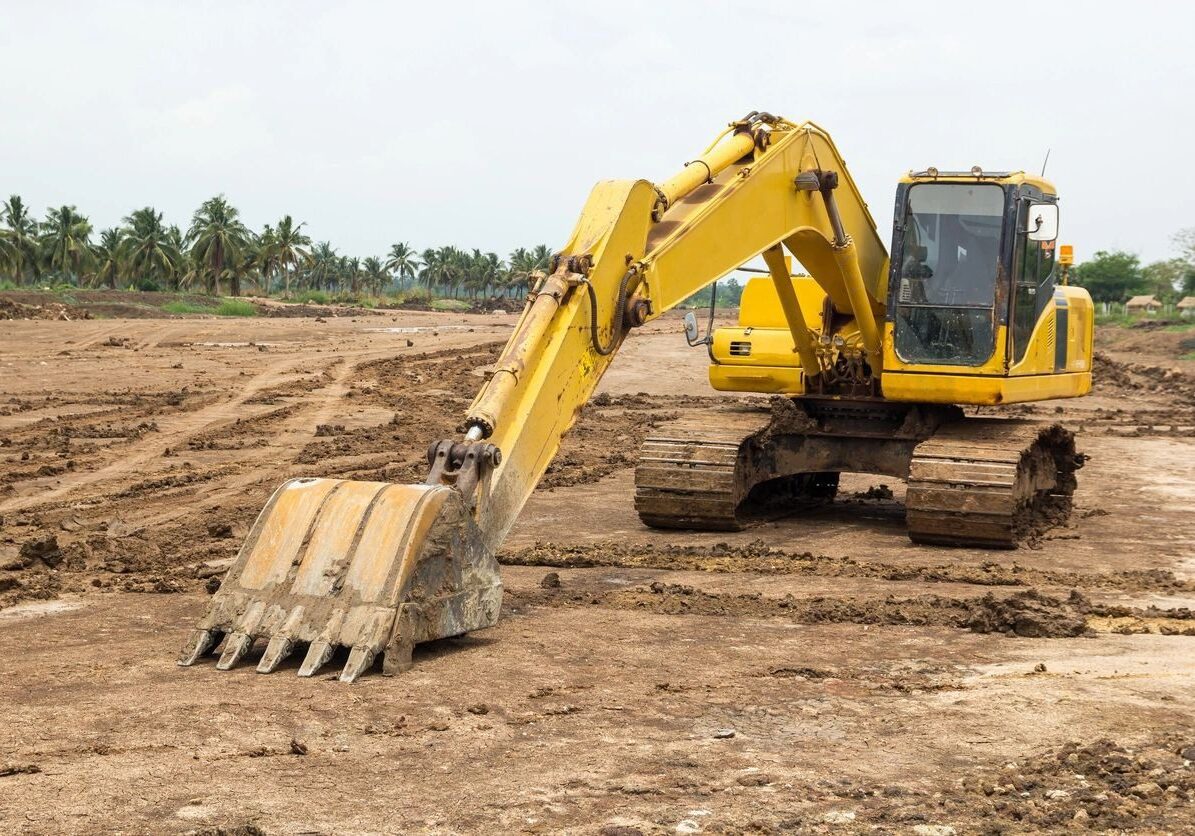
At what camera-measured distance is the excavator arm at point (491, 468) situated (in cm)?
716

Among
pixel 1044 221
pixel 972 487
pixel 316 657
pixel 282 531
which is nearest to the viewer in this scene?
pixel 316 657

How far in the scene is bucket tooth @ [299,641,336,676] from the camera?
692cm

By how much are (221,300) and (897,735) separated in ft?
190

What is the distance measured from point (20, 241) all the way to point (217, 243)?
1123 centimetres

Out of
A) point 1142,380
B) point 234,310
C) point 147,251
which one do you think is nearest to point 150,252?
point 147,251

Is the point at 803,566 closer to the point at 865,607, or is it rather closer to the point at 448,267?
the point at 865,607

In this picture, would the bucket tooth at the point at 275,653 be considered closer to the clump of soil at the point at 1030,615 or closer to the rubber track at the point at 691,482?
the clump of soil at the point at 1030,615

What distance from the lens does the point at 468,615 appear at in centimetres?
763

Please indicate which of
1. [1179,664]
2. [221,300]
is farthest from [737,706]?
[221,300]

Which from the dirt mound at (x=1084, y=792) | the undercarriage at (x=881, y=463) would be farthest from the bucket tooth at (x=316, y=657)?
the undercarriage at (x=881, y=463)

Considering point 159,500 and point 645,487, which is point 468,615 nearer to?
point 645,487

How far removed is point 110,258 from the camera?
3693 inches

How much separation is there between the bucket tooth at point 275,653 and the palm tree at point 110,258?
90.6m

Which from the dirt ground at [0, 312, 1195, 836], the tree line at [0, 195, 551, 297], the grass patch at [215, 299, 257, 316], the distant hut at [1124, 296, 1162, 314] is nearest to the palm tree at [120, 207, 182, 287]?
the tree line at [0, 195, 551, 297]
